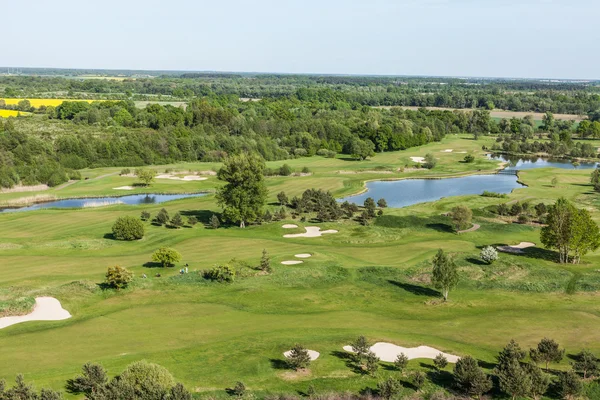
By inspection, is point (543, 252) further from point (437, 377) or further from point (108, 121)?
point (108, 121)

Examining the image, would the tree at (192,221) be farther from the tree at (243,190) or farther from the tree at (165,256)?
the tree at (165,256)

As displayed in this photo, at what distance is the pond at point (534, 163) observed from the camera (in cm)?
13362

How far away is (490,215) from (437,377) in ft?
162

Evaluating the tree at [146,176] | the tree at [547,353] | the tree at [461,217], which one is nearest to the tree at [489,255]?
the tree at [461,217]

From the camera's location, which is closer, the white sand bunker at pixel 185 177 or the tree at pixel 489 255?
the tree at pixel 489 255

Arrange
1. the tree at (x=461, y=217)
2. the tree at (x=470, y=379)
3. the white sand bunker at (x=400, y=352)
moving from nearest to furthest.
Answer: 1. the tree at (x=470, y=379)
2. the white sand bunker at (x=400, y=352)
3. the tree at (x=461, y=217)

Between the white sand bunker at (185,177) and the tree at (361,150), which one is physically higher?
the tree at (361,150)

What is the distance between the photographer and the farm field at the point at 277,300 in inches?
1128

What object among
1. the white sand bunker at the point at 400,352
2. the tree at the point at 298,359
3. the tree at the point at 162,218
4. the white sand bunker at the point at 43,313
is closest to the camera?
the tree at the point at 298,359

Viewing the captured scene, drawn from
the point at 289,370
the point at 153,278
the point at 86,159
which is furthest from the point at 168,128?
the point at 289,370

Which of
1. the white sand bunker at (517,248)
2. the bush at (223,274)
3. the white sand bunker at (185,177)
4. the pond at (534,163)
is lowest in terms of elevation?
the white sand bunker at (185,177)

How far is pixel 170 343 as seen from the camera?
3088cm

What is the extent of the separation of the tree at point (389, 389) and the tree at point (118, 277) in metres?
23.4

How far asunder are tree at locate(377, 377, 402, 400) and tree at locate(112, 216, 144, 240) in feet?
136
